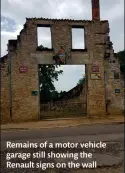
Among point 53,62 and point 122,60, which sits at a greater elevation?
point 122,60

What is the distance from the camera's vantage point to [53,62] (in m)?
17.3

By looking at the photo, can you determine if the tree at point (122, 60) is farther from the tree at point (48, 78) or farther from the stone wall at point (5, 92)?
the stone wall at point (5, 92)

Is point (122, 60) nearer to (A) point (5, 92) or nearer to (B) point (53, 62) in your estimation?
(B) point (53, 62)

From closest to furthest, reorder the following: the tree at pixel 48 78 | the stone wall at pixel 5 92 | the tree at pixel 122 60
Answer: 1. the stone wall at pixel 5 92
2. the tree at pixel 48 78
3. the tree at pixel 122 60

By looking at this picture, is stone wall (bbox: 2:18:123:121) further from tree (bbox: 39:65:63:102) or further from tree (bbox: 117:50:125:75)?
tree (bbox: 117:50:125:75)

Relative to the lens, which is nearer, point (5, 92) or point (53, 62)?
point (5, 92)

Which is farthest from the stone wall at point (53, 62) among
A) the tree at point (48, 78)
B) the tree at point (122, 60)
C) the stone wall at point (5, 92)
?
the tree at point (122, 60)

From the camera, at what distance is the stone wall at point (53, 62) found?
16797 millimetres

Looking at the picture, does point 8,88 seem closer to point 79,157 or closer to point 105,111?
point 105,111

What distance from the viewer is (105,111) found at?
17.8 meters

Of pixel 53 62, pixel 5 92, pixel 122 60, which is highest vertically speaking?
pixel 122 60

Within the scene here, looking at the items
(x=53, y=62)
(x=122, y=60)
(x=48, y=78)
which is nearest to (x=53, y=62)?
(x=53, y=62)

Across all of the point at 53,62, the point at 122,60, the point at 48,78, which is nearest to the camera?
the point at 53,62

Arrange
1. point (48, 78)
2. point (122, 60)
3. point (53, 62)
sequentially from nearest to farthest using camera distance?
1. point (53, 62)
2. point (48, 78)
3. point (122, 60)
